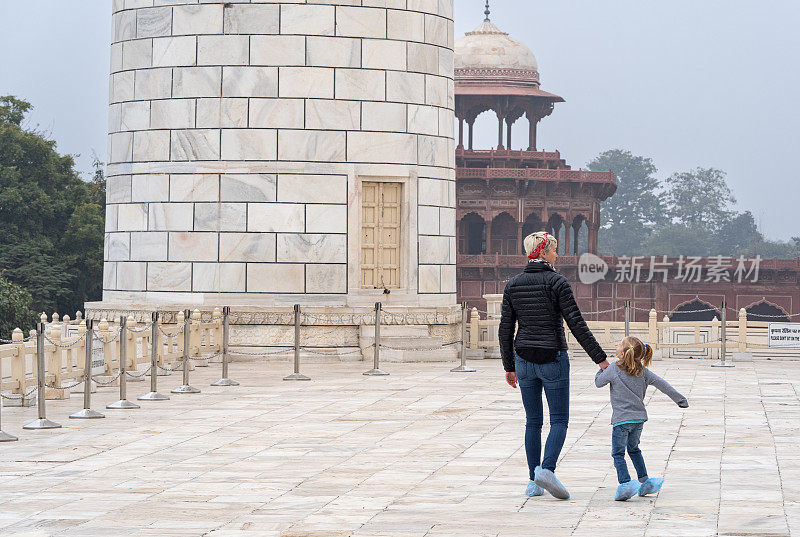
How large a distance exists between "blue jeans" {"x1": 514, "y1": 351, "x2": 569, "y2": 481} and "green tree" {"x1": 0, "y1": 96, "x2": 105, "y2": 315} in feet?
A: 75.7

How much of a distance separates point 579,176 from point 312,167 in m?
34.7

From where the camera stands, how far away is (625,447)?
800 centimetres

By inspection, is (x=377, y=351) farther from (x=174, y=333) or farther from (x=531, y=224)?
(x=531, y=224)

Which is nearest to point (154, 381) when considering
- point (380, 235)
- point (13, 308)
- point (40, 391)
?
point (40, 391)

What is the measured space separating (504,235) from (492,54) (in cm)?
909

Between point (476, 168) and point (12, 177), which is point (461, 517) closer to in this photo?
point (12, 177)

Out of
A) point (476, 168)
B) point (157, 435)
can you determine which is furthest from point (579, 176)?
point (157, 435)

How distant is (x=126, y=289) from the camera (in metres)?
19.9

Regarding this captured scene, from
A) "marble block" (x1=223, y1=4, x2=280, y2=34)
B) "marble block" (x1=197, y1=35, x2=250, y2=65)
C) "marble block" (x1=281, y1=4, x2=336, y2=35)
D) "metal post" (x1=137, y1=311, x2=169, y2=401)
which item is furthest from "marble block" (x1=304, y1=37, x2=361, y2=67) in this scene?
"metal post" (x1=137, y1=311, x2=169, y2=401)

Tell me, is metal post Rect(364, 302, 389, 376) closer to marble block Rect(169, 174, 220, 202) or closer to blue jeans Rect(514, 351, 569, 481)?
marble block Rect(169, 174, 220, 202)

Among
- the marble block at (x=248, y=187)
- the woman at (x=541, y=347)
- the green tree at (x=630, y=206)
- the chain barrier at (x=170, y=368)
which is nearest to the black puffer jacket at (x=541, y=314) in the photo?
the woman at (x=541, y=347)

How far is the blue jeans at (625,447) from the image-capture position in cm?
794

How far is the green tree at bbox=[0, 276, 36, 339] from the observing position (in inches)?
1033

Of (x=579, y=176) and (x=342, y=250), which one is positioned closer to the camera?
(x=342, y=250)
